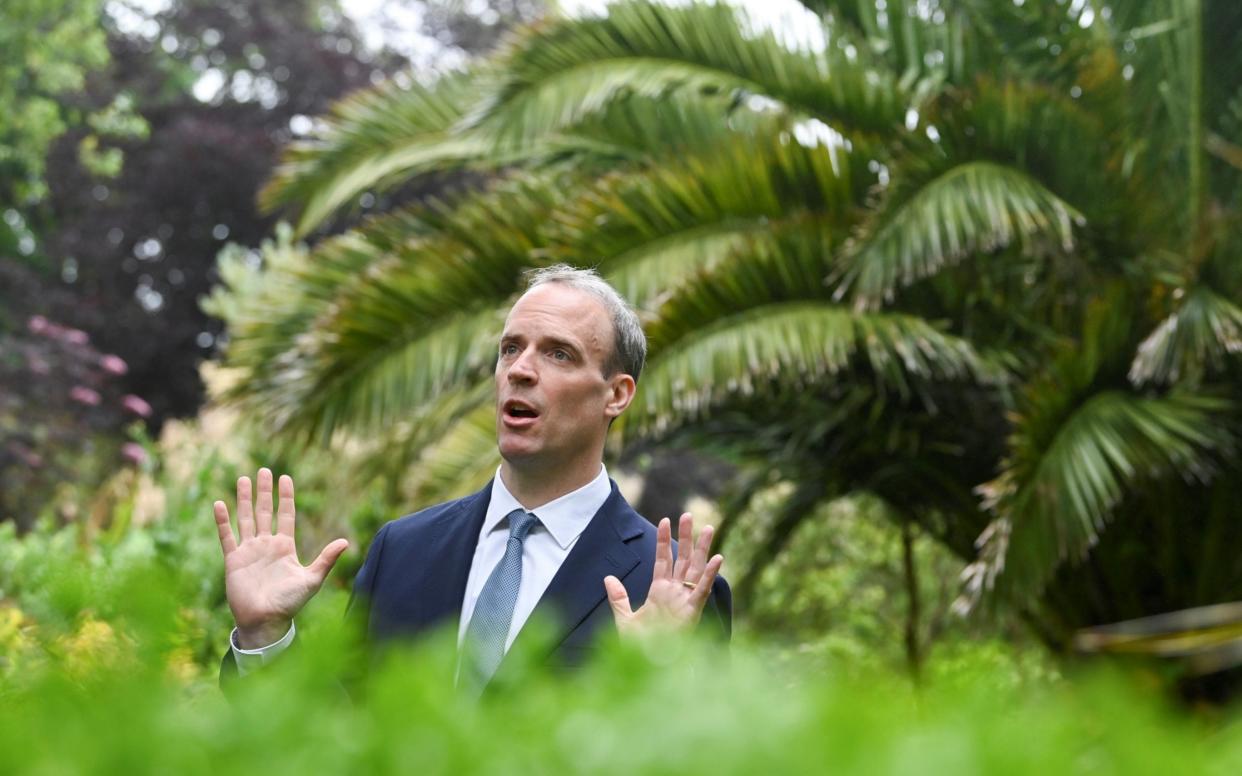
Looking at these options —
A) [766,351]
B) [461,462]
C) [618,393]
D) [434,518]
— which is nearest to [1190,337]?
[766,351]

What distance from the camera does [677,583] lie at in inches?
96.0

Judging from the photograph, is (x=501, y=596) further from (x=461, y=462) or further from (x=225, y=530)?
(x=461, y=462)

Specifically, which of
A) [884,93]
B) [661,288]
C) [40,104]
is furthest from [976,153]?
[40,104]

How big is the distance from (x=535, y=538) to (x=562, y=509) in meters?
0.08

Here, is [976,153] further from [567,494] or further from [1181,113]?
[567,494]

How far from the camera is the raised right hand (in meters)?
2.51

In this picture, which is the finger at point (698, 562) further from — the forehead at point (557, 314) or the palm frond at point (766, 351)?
the palm frond at point (766, 351)

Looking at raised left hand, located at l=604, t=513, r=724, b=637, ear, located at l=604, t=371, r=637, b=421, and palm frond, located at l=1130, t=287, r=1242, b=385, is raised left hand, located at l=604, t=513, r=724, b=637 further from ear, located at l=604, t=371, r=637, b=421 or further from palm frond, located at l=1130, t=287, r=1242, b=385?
palm frond, located at l=1130, t=287, r=1242, b=385

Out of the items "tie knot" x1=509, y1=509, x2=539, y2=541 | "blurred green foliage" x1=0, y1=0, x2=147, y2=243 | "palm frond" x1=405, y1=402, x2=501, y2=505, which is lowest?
"blurred green foliage" x1=0, y1=0, x2=147, y2=243

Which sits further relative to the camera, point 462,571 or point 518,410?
point 518,410

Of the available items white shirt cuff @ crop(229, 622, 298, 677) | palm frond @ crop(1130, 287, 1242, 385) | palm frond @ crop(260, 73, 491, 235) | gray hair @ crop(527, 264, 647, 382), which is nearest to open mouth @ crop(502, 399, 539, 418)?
gray hair @ crop(527, 264, 647, 382)

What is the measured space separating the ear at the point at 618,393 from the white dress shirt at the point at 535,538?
0.62 ft

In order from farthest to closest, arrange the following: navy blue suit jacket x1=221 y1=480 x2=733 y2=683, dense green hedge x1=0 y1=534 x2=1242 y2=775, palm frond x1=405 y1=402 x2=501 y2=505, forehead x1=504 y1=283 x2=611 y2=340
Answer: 1. palm frond x1=405 y1=402 x2=501 y2=505
2. forehead x1=504 y1=283 x2=611 y2=340
3. navy blue suit jacket x1=221 y1=480 x2=733 y2=683
4. dense green hedge x1=0 y1=534 x2=1242 y2=775

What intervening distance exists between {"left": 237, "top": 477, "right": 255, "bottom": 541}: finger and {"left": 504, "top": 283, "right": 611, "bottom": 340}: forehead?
29.4 inches
